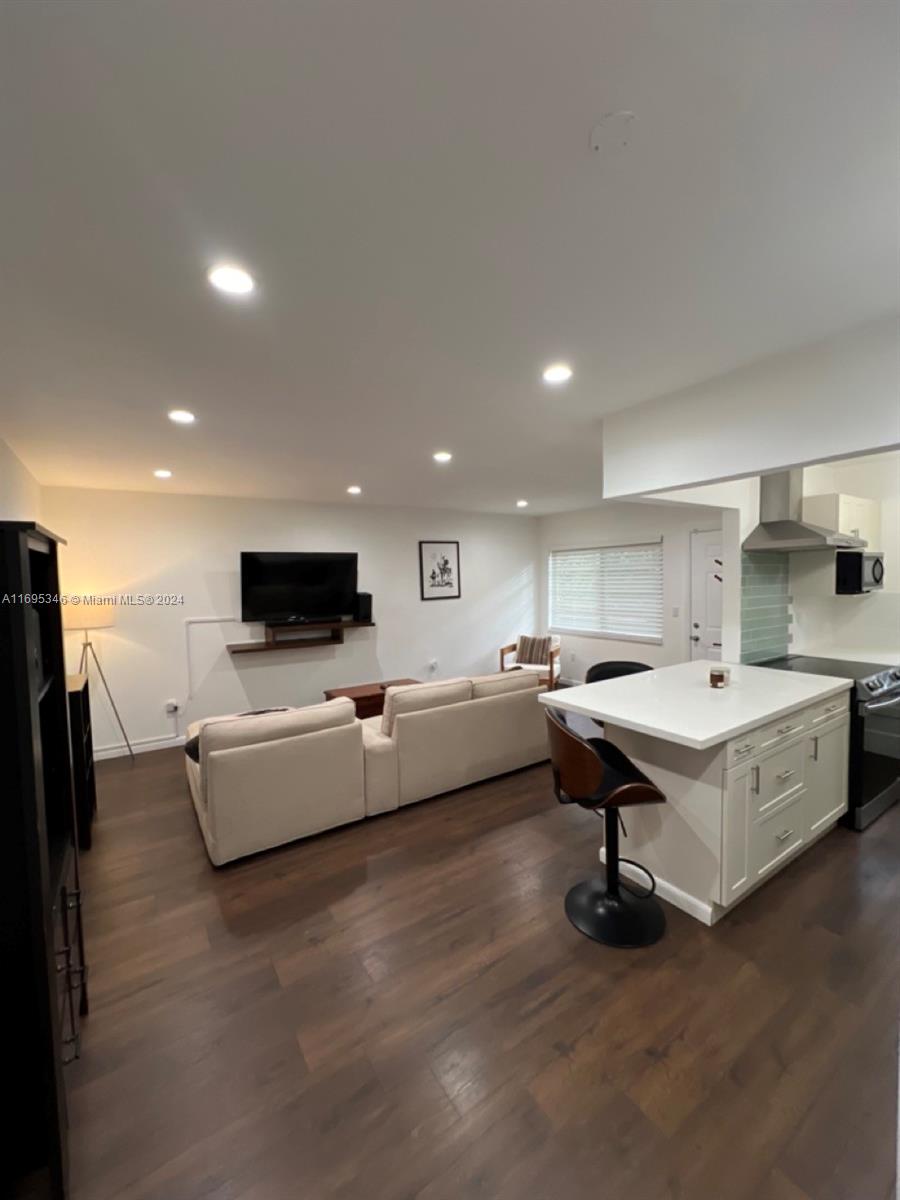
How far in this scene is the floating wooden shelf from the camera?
498 cm

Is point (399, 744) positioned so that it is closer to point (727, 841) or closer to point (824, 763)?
point (727, 841)

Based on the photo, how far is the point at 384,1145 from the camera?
4.32 ft

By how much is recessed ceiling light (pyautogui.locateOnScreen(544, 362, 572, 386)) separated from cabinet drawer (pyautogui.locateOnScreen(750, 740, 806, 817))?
6.58ft

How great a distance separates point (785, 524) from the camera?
123 inches

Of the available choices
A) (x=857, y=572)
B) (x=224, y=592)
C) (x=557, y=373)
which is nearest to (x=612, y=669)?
(x=857, y=572)

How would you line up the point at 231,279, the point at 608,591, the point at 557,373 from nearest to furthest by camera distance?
the point at 231,279, the point at 557,373, the point at 608,591

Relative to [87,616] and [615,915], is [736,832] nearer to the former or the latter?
[615,915]

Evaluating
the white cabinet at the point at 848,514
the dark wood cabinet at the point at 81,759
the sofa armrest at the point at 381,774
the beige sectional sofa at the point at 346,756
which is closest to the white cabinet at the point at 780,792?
the white cabinet at the point at 848,514

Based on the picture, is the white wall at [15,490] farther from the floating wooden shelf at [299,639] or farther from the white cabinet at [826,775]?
the white cabinet at [826,775]

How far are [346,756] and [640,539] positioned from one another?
4.56 meters

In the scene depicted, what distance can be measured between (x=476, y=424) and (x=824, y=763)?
9.15 feet

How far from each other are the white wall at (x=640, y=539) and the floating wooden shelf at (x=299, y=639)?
10.2 ft

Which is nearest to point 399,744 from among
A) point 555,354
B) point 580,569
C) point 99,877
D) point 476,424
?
point 99,877

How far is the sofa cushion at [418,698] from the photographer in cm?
321
